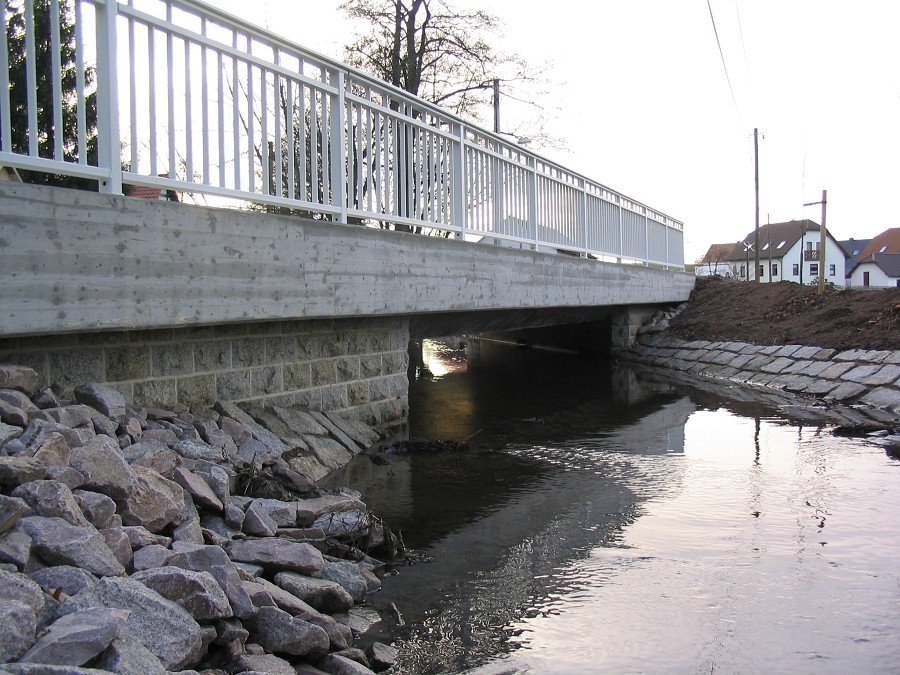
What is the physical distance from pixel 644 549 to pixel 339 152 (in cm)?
396

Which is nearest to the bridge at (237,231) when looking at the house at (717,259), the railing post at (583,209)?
the railing post at (583,209)

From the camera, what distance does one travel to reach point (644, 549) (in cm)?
445

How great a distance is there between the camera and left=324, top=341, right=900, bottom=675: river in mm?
3264

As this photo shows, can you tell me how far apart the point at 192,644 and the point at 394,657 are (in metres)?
0.99

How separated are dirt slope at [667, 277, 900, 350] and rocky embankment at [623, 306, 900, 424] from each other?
0.31 m

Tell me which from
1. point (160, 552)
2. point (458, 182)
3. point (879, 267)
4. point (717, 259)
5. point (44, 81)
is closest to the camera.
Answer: point (160, 552)

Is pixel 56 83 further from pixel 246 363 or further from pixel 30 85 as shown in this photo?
pixel 246 363

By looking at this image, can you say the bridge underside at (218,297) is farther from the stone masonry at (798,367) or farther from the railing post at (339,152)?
the stone masonry at (798,367)

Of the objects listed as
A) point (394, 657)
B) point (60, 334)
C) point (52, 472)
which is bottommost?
point (394, 657)

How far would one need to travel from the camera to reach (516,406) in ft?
35.0

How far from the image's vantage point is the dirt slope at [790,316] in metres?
12.5

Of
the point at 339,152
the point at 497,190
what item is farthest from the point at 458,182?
the point at 339,152

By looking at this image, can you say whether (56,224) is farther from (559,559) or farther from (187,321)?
(559,559)

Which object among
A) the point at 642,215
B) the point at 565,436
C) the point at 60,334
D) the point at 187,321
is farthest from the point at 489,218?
the point at 642,215
